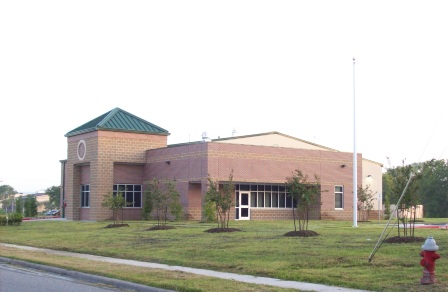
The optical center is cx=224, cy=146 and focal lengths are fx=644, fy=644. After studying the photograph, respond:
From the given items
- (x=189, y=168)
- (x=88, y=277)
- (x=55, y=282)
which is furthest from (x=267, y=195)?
(x=55, y=282)

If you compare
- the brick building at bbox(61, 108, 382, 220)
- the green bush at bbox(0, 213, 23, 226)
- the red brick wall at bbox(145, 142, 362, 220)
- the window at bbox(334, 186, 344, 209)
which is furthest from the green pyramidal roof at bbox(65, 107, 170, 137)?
the window at bbox(334, 186, 344, 209)

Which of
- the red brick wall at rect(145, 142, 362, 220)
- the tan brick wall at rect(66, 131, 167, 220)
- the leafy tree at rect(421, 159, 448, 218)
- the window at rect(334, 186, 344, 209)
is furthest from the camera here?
the leafy tree at rect(421, 159, 448, 218)

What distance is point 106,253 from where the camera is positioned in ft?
70.4

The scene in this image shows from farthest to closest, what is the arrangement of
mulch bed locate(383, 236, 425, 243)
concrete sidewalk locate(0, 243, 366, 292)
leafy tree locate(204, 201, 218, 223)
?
leafy tree locate(204, 201, 218, 223)
mulch bed locate(383, 236, 425, 243)
concrete sidewalk locate(0, 243, 366, 292)

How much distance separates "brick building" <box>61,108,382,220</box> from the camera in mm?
46375

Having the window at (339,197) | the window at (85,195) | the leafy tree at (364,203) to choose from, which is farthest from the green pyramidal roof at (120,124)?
the leafy tree at (364,203)

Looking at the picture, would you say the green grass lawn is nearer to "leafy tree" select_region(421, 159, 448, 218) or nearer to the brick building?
the brick building

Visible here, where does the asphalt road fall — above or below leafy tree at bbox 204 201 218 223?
below

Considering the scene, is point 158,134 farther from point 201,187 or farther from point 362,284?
point 362,284

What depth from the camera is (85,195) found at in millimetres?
52031

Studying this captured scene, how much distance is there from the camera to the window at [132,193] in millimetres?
50250

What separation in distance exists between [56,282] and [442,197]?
7533 centimetres

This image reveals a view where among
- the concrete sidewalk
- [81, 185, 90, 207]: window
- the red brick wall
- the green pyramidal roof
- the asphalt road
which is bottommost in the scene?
the asphalt road

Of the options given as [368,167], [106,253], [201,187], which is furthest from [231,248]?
[368,167]
